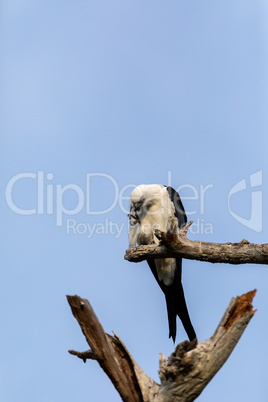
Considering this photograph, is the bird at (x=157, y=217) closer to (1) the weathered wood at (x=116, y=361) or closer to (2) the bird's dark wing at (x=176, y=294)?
(2) the bird's dark wing at (x=176, y=294)

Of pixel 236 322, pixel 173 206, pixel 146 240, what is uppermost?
pixel 173 206

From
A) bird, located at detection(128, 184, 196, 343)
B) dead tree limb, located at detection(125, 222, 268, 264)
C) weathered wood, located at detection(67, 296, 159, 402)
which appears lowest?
weathered wood, located at detection(67, 296, 159, 402)

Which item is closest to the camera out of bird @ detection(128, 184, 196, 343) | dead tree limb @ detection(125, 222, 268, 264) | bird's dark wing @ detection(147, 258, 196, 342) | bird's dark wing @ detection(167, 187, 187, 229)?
dead tree limb @ detection(125, 222, 268, 264)

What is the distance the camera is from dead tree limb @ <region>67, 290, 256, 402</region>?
287 centimetres

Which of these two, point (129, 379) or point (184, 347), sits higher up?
point (184, 347)

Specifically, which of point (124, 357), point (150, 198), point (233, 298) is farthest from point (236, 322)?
point (150, 198)

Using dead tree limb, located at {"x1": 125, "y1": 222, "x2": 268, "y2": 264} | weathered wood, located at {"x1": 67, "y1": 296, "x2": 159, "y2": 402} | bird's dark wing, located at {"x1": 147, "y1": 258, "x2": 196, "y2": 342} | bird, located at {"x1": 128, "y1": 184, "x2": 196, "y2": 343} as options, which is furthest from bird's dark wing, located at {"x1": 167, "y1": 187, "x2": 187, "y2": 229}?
weathered wood, located at {"x1": 67, "y1": 296, "x2": 159, "y2": 402}

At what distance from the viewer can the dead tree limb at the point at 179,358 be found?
2.87 m

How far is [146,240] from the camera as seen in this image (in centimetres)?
493

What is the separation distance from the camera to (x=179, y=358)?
2.84m

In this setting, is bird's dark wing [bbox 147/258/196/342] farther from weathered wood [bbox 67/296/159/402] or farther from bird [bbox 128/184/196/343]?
weathered wood [bbox 67/296/159/402]

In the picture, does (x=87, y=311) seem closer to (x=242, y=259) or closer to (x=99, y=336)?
(x=99, y=336)

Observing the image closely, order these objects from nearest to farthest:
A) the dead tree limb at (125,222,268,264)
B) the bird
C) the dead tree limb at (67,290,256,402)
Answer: the dead tree limb at (67,290,256,402), the dead tree limb at (125,222,268,264), the bird

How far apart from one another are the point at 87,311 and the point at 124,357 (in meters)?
0.47
